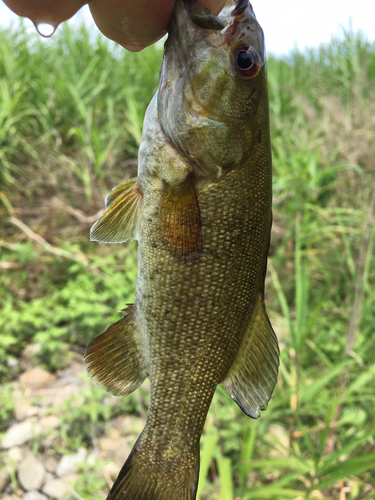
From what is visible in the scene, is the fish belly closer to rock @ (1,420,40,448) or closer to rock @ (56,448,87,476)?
rock @ (56,448,87,476)

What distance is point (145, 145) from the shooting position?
1069 millimetres

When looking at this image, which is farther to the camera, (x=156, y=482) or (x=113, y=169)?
(x=113, y=169)

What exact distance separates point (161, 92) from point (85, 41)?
177 inches

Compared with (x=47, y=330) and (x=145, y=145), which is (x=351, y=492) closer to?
(x=145, y=145)

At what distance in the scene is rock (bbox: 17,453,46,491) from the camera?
2.64 m

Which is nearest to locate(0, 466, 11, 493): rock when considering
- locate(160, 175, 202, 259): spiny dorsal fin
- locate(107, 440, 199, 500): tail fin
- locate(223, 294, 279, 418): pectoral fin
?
locate(107, 440, 199, 500): tail fin

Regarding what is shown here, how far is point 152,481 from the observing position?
3.62ft

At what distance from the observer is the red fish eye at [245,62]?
975 millimetres

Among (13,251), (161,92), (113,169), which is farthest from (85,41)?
(161,92)

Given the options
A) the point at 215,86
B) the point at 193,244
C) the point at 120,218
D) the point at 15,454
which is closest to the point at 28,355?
the point at 15,454

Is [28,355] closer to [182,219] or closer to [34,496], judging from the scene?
[34,496]

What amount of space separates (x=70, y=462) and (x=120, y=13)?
114 inches

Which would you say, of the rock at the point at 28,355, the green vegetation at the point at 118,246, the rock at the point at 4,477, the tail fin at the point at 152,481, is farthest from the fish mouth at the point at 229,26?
the rock at the point at 28,355

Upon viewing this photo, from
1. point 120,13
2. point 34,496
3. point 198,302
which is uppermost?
point 120,13
